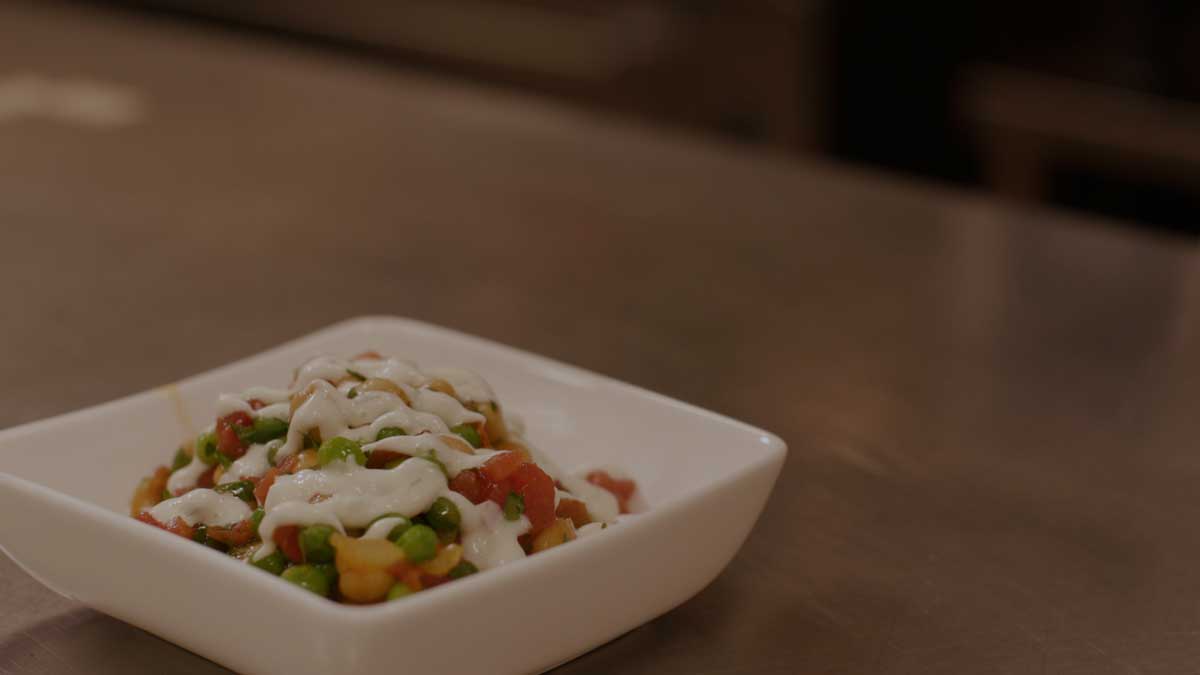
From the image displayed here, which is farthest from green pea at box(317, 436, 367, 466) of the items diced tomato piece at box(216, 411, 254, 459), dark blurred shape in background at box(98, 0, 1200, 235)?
dark blurred shape in background at box(98, 0, 1200, 235)

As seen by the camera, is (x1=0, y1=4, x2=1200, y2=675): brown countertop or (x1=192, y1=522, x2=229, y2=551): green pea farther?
(x1=0, y1=4, x2=1200, y2=675): brown countertop

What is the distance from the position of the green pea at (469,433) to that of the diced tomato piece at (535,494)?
7 centimetres

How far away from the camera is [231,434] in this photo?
997mm

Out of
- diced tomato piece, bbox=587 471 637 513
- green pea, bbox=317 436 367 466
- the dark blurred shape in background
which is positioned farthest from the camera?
the dark blurred shape in background

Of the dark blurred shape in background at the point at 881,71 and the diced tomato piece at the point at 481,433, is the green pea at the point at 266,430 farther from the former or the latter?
the dark blurred shape in background at the point at 881,71

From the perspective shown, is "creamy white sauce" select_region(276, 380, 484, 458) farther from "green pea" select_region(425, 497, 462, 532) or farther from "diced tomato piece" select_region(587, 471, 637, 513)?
"diced tomato piece" select_region(587, 471, 637, 513)

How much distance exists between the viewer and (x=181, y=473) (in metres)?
1.03

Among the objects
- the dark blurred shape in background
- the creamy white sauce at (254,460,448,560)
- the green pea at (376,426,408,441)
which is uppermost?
the green pea at (376,426,408,441)

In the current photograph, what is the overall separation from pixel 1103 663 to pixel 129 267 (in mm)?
1236

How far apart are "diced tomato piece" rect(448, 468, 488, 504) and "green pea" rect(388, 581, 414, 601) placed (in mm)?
94

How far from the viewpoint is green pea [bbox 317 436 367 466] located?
0.90m

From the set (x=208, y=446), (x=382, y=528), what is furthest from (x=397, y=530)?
(x=208, y=446)

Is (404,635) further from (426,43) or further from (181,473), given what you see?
(426,43)

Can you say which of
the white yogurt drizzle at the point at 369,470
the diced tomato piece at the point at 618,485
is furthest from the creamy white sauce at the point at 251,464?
the diced tomato piece at the point at 618,485
